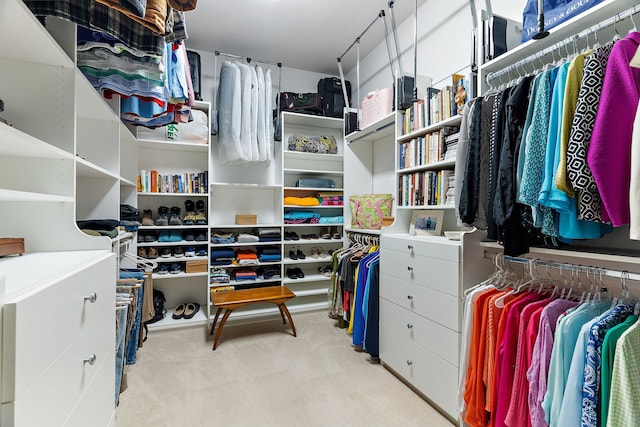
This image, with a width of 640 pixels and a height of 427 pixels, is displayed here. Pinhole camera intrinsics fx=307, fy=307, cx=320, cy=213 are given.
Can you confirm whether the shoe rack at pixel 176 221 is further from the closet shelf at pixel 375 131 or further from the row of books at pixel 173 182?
the closet shelf at pixel 375 131

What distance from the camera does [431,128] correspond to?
2.05 metres

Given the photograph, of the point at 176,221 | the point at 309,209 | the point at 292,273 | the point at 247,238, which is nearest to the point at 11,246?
the point at 176,221

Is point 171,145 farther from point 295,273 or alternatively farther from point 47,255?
point 47,255

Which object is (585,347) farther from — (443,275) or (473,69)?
(473,69)

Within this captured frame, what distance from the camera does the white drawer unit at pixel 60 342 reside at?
24.7 inches

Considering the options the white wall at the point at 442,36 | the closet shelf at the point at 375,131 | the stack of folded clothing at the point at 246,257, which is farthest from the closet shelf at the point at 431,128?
the stack of folded clothing at the point at 246,257

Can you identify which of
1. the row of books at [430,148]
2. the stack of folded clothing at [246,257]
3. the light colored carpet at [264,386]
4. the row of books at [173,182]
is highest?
the row of books at [430,148]

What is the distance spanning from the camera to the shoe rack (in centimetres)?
292

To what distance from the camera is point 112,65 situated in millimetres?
1540

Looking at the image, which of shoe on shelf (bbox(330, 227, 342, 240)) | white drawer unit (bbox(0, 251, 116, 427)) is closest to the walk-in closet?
white drawer unit (bbox(0, 251, 116, 427))

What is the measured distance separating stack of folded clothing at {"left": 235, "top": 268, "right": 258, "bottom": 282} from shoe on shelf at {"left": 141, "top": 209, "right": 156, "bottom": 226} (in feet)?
3.15

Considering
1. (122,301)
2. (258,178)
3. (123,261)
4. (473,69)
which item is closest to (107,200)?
(123,261)

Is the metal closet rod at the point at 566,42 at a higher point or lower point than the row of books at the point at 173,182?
higher

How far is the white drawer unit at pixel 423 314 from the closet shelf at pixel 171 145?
→ 2.02m
